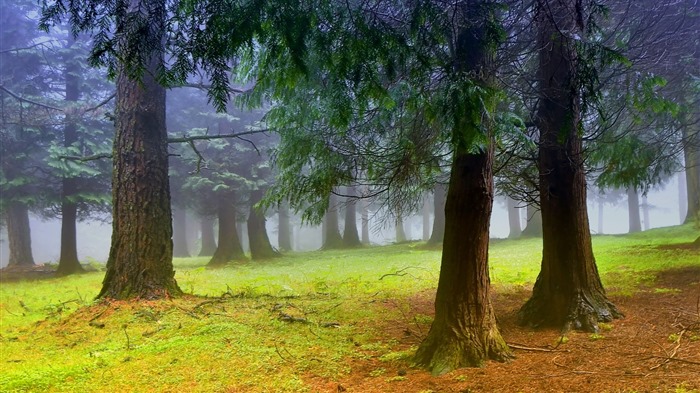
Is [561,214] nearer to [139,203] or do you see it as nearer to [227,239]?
[139,203]

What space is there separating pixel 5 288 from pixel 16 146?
5.68 m

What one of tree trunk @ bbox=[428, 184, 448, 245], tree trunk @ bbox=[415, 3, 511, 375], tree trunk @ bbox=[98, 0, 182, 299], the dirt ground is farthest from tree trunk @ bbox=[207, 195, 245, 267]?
tree trunk @ bbox=[415, 3, 511, 375]

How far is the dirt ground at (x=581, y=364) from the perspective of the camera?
3.27m

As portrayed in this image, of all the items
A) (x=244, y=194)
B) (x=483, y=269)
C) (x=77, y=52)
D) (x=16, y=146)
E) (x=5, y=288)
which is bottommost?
(x=5, y=288)

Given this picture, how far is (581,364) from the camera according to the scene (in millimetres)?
3768

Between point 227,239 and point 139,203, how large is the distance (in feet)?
30.6

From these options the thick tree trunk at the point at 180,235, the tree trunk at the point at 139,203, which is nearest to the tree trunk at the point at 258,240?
the tree trunk at the point at 139,203

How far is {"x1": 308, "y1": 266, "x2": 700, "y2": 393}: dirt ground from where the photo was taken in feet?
10.7

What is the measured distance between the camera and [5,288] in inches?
458

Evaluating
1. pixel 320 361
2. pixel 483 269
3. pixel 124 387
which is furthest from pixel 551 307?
pixel 124 387

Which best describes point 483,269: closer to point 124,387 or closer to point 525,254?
point 124,387

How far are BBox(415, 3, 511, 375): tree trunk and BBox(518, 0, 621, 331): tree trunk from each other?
1.46m

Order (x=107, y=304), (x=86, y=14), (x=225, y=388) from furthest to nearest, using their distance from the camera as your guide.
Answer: (x=107, y=304) < (x=225, y=388) < (x=86, y=14)

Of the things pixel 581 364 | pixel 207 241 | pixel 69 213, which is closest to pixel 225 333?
pixel 581 364
